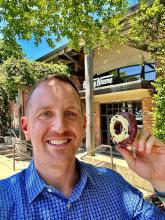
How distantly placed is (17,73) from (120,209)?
15.1 metres

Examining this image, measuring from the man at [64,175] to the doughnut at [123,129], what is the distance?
60 millimetres

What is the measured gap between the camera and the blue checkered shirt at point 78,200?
160cm

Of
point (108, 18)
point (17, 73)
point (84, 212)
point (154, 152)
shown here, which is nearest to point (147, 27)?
point (108, 18)

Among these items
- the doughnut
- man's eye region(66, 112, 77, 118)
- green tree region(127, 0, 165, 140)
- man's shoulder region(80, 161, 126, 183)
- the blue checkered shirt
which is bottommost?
the blue checkered shirt

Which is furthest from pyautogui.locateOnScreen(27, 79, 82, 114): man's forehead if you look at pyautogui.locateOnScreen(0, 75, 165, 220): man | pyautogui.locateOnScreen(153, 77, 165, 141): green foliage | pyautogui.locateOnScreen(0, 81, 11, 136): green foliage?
pyautogui.locateOnScreen(0, 81, 11, 136): green foliage

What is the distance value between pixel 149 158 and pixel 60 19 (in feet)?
15.7

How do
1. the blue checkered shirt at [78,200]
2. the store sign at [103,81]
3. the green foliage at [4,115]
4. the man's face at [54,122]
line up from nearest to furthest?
the blue checkered shirt at [78,200] → the man's face at [54,122] → the store sign at [103,81] → the green foliage at [4,115]

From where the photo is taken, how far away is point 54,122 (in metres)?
1.74

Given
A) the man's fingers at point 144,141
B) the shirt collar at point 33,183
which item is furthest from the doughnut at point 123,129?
the shirt collar at point 33,183

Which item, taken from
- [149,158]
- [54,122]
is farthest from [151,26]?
[54,122]

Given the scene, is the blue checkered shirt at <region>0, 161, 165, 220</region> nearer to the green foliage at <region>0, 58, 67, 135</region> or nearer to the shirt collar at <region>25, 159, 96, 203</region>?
the shirt collar at <region>25, 159, 96, 203</region>

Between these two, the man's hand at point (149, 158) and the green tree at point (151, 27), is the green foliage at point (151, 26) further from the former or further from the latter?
the man's hand at point (149, 158)

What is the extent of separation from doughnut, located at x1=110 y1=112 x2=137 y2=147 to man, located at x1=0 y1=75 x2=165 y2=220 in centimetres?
6

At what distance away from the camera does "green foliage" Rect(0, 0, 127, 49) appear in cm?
560
